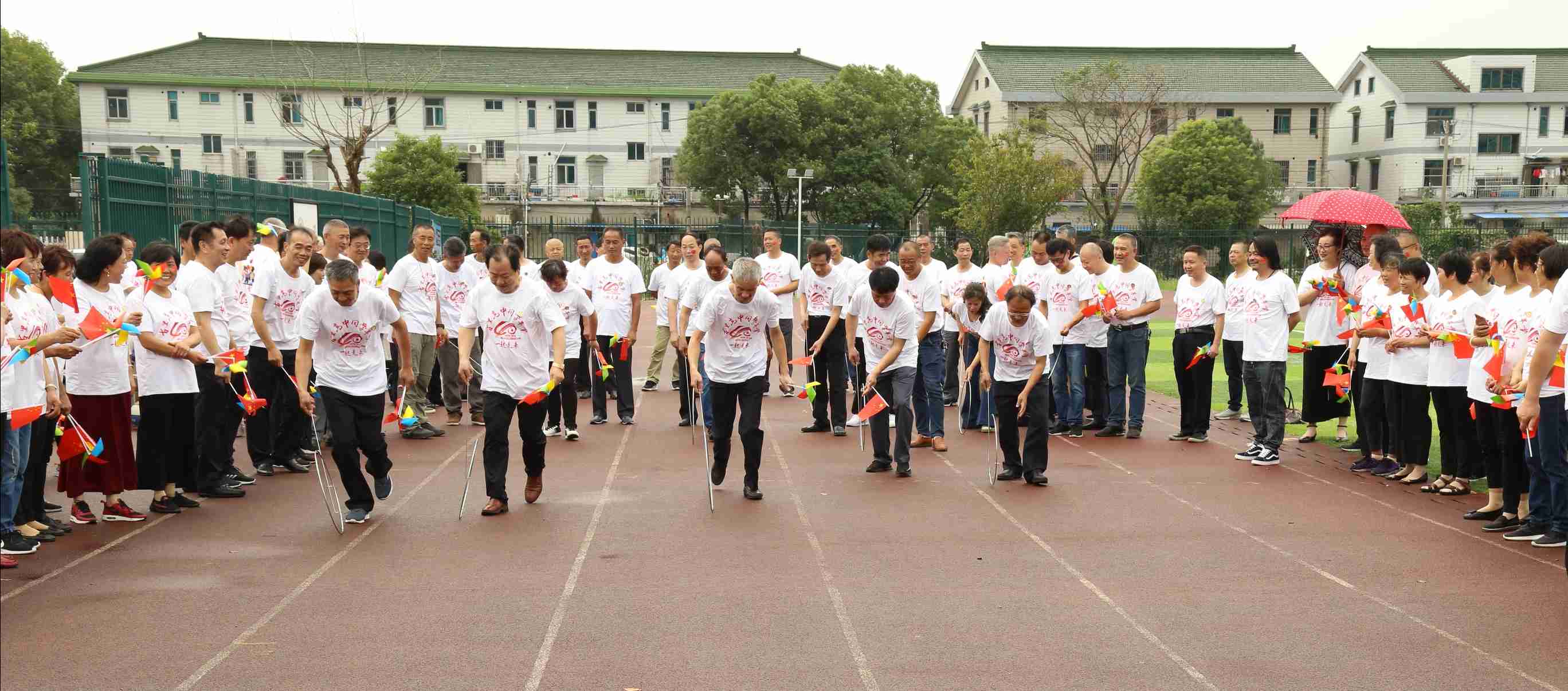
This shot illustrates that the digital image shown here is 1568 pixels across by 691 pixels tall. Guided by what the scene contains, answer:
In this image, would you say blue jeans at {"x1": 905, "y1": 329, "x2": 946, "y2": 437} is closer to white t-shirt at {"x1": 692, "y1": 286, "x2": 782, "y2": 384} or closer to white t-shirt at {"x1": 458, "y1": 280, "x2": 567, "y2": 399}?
white t-shirt at {"x1": 692, "y1": 286, "x2": 782, "y2": 384}

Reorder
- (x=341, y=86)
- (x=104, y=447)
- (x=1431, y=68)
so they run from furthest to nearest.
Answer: (x=1431, y=68) → (x=341, y=86) → (x=104, y=447)

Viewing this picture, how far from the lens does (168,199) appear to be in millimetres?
12727

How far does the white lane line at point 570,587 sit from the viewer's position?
505 cm

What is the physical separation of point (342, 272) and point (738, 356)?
262cm

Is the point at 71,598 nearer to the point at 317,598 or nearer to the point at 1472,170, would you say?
the point at 317,598

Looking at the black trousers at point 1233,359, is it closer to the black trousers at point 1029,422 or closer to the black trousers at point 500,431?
the black trousers at point 1029,422

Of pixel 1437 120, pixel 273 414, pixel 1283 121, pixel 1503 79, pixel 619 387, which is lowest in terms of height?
pixel 619 387

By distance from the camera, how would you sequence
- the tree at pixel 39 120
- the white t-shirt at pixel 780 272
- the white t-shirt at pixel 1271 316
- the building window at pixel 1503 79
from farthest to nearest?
the building window at pixel 1503 79 < the tree at pixel 39 120 < the white t-shirt at pixel 780 272 < the white t-shirt at pixel 1271 316

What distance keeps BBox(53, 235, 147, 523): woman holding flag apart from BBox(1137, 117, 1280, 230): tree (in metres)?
47.3

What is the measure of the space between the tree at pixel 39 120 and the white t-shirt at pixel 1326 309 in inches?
2260

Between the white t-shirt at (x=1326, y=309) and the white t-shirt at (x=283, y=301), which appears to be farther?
the white t-shirt at (x=1326, y=309)

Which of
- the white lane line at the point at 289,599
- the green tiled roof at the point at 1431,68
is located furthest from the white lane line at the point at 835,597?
the green tiled roof at the point at 1431,68

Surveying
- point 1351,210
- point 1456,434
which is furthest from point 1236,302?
point 1456,434

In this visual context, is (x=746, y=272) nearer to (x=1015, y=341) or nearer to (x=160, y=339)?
(x=1015, y=341)
